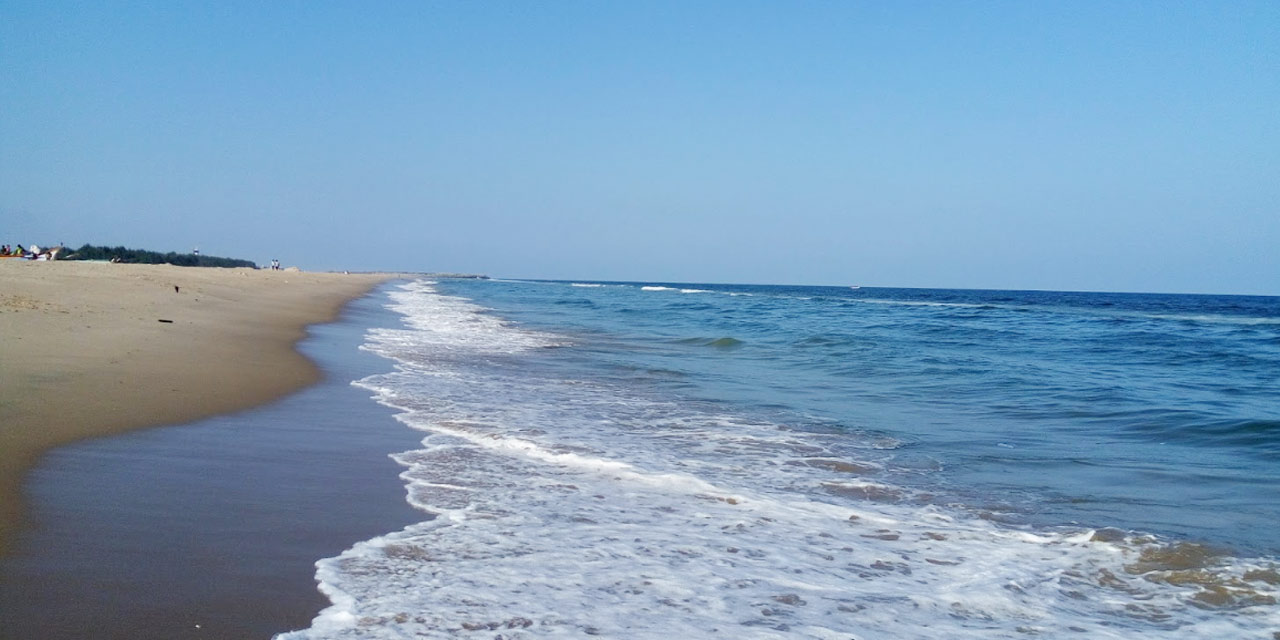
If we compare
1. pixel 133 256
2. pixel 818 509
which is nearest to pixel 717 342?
pixel 818 509

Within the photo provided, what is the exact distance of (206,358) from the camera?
9.88 metres

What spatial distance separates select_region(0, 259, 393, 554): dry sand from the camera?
225 inches

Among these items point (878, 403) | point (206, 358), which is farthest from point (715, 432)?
point (206, 358)

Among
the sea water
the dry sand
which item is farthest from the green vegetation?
the sea water

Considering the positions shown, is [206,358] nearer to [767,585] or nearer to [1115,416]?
[767,585]

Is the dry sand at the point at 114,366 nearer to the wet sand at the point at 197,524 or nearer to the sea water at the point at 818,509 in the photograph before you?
the wet sand at the point at 197,524

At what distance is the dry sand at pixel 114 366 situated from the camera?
572cm

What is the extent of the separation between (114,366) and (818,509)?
22.3 feet

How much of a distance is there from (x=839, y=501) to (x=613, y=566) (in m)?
2.06

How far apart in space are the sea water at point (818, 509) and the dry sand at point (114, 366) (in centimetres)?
150

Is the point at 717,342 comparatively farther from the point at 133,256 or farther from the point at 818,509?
the point at 133,256

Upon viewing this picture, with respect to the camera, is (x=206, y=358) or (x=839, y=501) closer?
(x=839, y=501)

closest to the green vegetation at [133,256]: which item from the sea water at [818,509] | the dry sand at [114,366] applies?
the dry sand at [114,366]

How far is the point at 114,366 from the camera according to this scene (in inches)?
324
